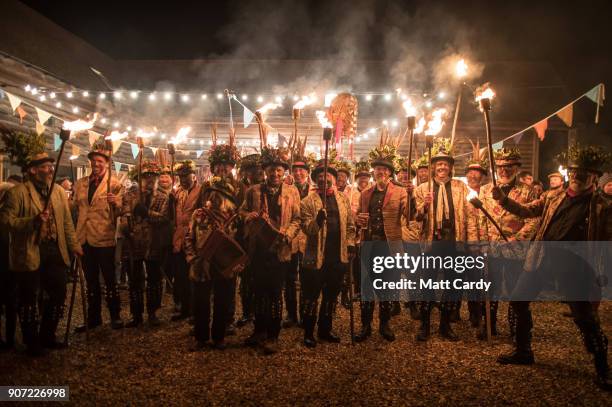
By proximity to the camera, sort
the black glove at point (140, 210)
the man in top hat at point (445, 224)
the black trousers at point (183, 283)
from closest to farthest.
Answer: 1. the man in top hat at point (445, 224)
2. the black glove at point (140, 210)
3. the black trousers at point (183, 283)

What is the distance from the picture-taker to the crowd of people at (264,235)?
189 inches

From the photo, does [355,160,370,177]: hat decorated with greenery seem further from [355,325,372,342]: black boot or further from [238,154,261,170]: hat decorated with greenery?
[355,325,372,342]: black boot

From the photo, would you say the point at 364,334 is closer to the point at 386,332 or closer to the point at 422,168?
the point at 386,332

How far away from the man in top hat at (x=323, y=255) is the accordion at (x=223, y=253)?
0.91 m

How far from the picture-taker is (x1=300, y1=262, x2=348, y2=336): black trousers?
5383 mm

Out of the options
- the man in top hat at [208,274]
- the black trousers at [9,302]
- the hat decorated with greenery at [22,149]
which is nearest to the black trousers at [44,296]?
the black trousers at [9,302]

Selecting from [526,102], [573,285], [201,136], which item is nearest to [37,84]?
[201,136]

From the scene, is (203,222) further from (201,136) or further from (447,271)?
(201,136)

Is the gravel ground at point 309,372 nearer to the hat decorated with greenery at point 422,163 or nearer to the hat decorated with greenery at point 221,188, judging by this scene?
the hat decorated with greenery at point 221,188

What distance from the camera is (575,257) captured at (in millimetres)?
4574

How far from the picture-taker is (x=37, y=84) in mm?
14453

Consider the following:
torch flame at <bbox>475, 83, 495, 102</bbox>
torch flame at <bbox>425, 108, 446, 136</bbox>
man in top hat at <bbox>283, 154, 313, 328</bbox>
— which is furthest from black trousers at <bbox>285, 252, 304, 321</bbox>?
torch flame at <bbox>475, 83, 495, 102</bbox>

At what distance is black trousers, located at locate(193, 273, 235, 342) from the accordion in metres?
0.16

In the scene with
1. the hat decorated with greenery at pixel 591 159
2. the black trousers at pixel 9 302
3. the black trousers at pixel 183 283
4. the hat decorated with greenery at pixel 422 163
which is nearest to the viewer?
the hat decorated with greenery at pixel 591 159
